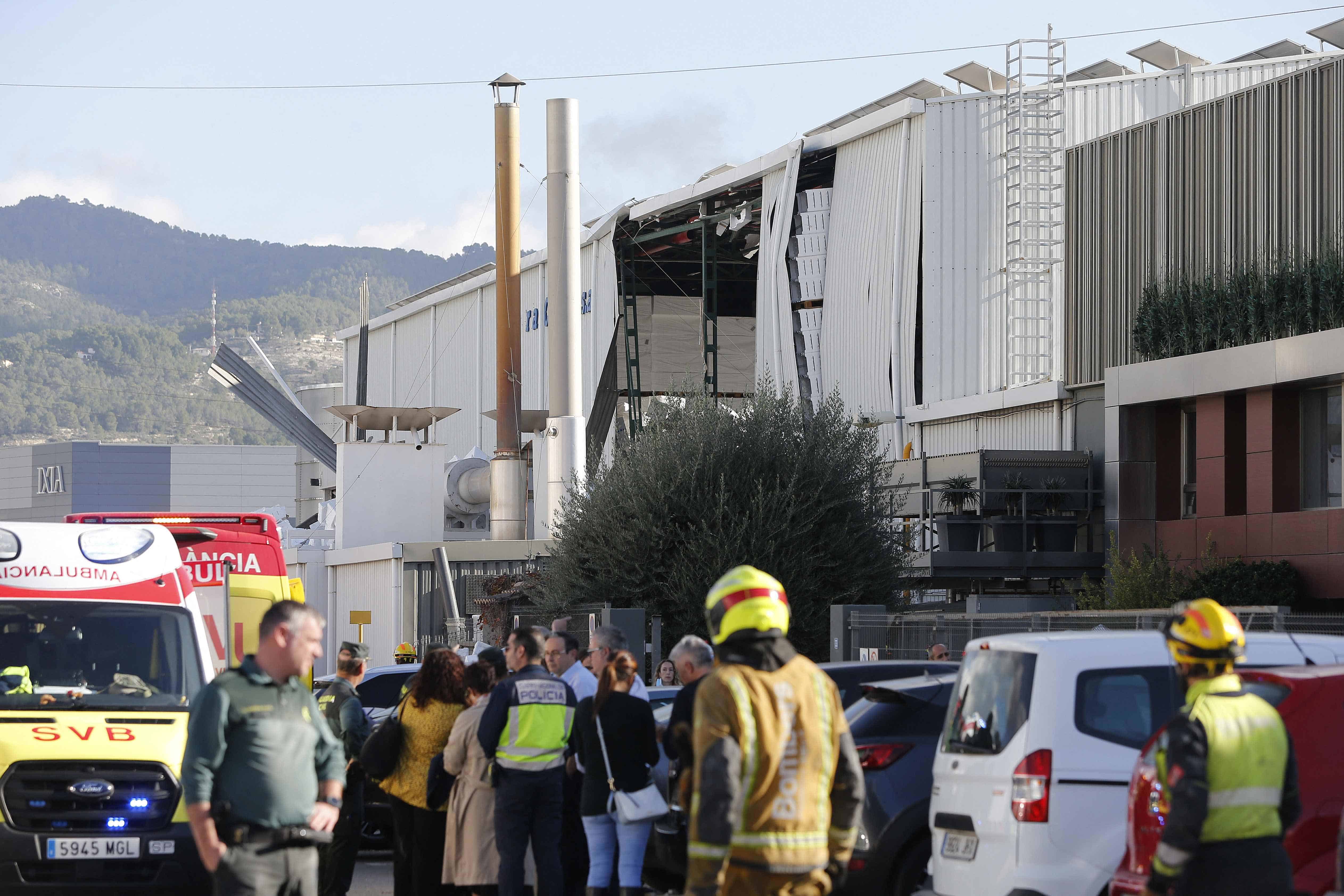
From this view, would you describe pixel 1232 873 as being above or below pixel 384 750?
above

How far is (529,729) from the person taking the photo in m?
8.88

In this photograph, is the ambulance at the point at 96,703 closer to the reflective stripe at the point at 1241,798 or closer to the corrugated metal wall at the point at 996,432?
the reflective stripe at the point at 1241,798

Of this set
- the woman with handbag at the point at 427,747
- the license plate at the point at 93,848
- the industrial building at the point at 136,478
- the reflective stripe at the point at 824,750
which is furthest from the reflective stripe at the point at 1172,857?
the industrial building at the point at 136,478

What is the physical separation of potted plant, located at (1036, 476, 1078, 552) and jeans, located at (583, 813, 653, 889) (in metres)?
22.3

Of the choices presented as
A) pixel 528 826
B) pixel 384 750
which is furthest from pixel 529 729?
pixel 384 750

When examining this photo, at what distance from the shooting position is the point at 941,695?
9.44m

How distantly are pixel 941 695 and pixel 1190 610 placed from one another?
153 inches

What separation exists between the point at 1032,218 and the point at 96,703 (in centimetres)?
2860

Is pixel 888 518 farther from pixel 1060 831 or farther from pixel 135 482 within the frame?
pixel 135 482

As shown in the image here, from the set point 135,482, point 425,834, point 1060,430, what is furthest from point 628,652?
point 135,482

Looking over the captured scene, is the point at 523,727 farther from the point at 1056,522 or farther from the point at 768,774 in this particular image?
the point at 1056,522

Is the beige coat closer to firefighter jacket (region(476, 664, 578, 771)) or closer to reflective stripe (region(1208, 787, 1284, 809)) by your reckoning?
firefighter jacket (region(476, 664, 578, 771))

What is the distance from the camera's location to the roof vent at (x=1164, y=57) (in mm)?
38000

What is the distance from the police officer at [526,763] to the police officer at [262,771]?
2.71 meters
